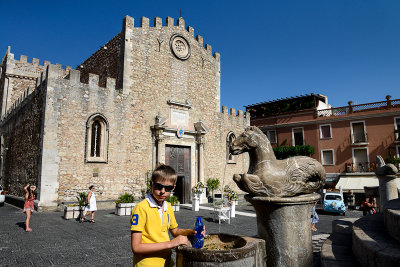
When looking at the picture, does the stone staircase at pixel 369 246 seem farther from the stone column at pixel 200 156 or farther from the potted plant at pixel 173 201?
the stone column at pixel 200 156

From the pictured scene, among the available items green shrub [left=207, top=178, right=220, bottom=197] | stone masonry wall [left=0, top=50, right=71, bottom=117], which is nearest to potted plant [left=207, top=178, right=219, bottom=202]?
green shrub [left=207, top=178, right=220, bottom=197]

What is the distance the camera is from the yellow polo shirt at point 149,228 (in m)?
2.14

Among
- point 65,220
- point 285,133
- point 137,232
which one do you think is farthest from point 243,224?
point 285,133

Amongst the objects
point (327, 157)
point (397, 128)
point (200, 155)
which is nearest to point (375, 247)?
point (200, 155)

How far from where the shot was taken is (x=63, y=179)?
11.7m

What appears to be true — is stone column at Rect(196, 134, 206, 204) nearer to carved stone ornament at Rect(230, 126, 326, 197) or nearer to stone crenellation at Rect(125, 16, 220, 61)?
stone crenellation at Rect(125, 16, 220, 61)

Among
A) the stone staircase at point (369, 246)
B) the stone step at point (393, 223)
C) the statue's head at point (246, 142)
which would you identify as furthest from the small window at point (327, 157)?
the statue's head at point (246, 142)

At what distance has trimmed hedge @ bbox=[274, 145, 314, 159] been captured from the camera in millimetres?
26047

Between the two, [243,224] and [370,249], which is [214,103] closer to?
[243,224]

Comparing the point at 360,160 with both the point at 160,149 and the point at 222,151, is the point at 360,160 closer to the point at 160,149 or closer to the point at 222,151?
the point at 222,151

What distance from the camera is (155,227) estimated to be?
225cm

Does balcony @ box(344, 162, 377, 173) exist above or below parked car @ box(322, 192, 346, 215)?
above

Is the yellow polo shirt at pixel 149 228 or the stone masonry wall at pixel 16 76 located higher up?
the stone masonry wall at pixel 16 76

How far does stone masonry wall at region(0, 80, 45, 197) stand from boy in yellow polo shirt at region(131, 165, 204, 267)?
11567mm
